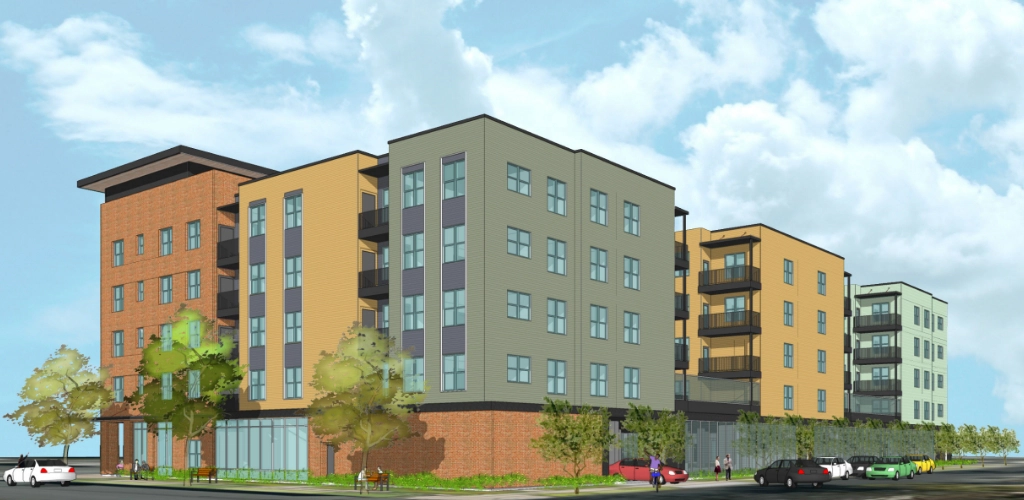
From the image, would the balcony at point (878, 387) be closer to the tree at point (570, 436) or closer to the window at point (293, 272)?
the tree at point (570, 436)

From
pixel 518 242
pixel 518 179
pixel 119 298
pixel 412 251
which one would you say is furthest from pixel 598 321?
pixel 119 298

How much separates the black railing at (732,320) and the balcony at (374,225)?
96.4 ft

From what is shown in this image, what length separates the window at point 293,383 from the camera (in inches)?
2300

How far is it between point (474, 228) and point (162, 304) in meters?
27.1

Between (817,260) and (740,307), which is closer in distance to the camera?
(740,307)

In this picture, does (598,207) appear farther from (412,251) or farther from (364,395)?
(364,395)

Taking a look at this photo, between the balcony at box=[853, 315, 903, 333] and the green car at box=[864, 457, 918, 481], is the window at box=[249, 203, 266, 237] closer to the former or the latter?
the green car at box=[864, 457, 918, 481]

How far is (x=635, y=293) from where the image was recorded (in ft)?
200

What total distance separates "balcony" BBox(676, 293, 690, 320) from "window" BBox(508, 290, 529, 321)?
1599 centimetres

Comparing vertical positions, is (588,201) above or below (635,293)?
above

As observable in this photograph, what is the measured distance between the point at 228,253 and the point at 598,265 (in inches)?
887

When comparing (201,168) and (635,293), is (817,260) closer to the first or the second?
(635,293)

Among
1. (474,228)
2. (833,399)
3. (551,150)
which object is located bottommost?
(833,399)

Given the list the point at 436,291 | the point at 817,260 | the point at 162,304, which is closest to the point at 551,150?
the point at 436,291
